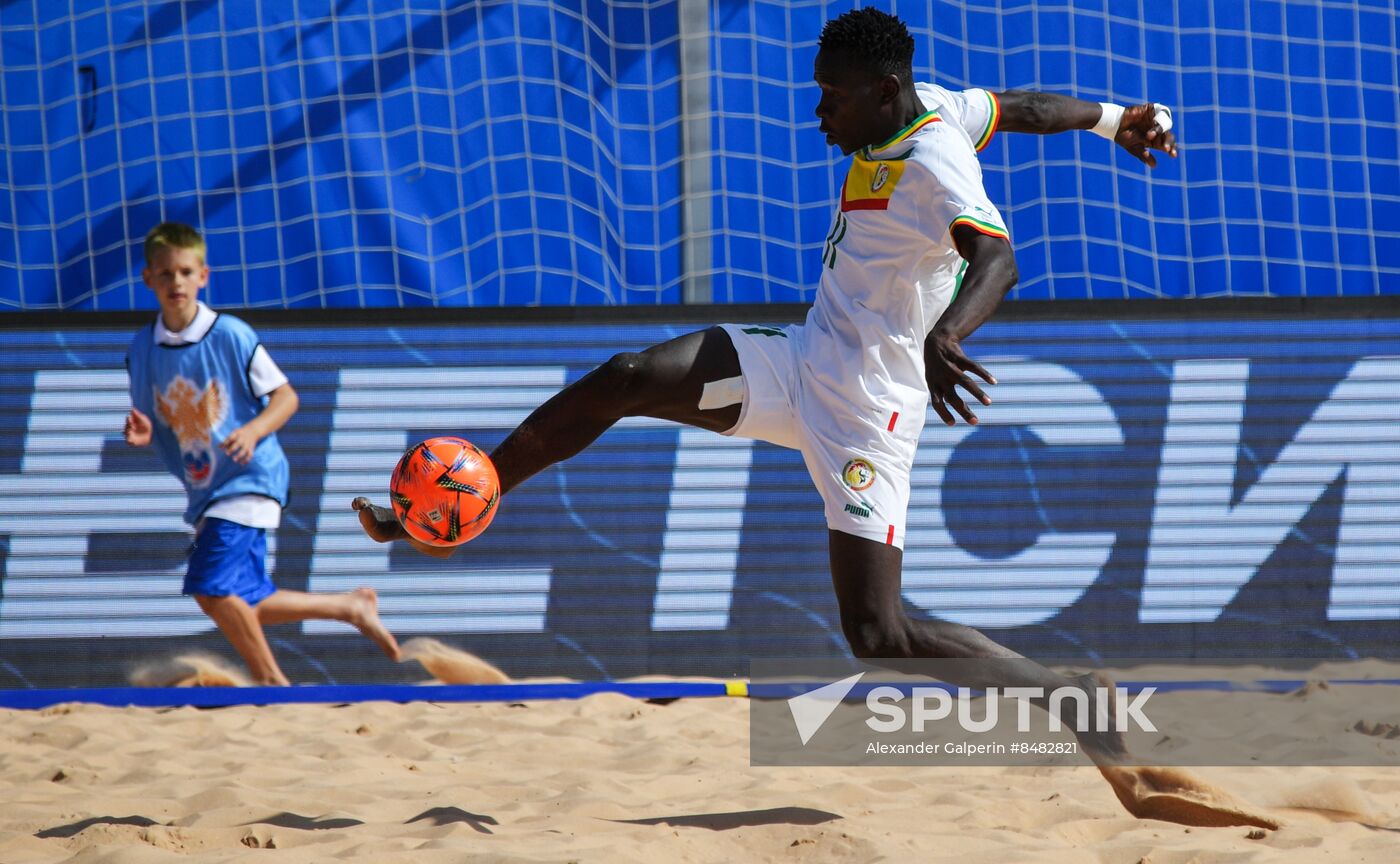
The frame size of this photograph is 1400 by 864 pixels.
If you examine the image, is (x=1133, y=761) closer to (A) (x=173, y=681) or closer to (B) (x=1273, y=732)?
(B) (x=1273, y=732)

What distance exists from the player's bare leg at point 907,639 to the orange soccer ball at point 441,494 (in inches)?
35.6

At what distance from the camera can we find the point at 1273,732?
182 inches

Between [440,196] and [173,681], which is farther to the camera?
[440,196]

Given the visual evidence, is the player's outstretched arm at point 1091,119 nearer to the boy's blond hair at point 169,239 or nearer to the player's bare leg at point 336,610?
the player's bare leg at point 336,610

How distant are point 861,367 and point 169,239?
336cm

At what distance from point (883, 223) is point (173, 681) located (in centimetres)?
380

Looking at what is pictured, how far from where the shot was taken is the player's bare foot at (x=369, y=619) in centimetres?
568

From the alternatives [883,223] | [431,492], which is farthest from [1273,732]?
[431,492]

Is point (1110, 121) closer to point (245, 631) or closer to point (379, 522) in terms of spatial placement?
point (379, 522)

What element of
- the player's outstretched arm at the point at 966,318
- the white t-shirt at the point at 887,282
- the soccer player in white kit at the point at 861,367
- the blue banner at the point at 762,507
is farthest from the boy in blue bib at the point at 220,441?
the player's outstretched arm at the point at 966,318

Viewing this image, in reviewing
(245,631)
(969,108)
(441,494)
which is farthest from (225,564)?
(969,108)

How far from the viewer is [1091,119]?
12.8 feet

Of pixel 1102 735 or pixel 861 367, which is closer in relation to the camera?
pixel 1102 735

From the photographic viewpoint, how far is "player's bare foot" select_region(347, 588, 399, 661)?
5.68 meters
